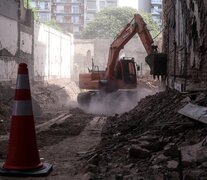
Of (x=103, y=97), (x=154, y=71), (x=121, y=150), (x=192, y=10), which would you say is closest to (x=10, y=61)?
(x=103, y=97)

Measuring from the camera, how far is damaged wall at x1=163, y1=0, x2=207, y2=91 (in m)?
7.32

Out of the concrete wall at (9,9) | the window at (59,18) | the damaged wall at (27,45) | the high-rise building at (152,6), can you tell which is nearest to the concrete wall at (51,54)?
the damaged wall at (27,45)

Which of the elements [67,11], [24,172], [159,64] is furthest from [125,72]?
[67,11]

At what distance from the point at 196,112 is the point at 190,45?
10.0ft

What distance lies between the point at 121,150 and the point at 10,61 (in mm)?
12466

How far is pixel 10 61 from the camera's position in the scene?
683 inches

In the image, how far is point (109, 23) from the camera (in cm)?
7031

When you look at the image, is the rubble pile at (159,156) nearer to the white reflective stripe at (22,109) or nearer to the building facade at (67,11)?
the white reflective stripe at (22,109)

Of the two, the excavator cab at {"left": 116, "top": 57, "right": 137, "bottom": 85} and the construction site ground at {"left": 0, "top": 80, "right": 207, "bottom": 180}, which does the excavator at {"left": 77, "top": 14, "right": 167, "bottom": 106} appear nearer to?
the excavator cab at {"left": 116, "top": 57, "right": 137, "bottom": 85}

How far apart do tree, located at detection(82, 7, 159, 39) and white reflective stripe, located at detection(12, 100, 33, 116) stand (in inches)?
2533

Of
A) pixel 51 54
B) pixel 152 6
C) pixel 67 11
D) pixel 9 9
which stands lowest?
pixel 51 54

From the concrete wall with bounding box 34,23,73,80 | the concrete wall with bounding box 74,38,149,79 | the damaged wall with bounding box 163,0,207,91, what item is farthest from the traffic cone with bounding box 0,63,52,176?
the concrete wall with bounding box 74,38,149,79

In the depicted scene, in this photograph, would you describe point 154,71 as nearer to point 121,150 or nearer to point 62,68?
point 121,150

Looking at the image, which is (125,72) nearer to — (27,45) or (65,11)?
(27,45)
